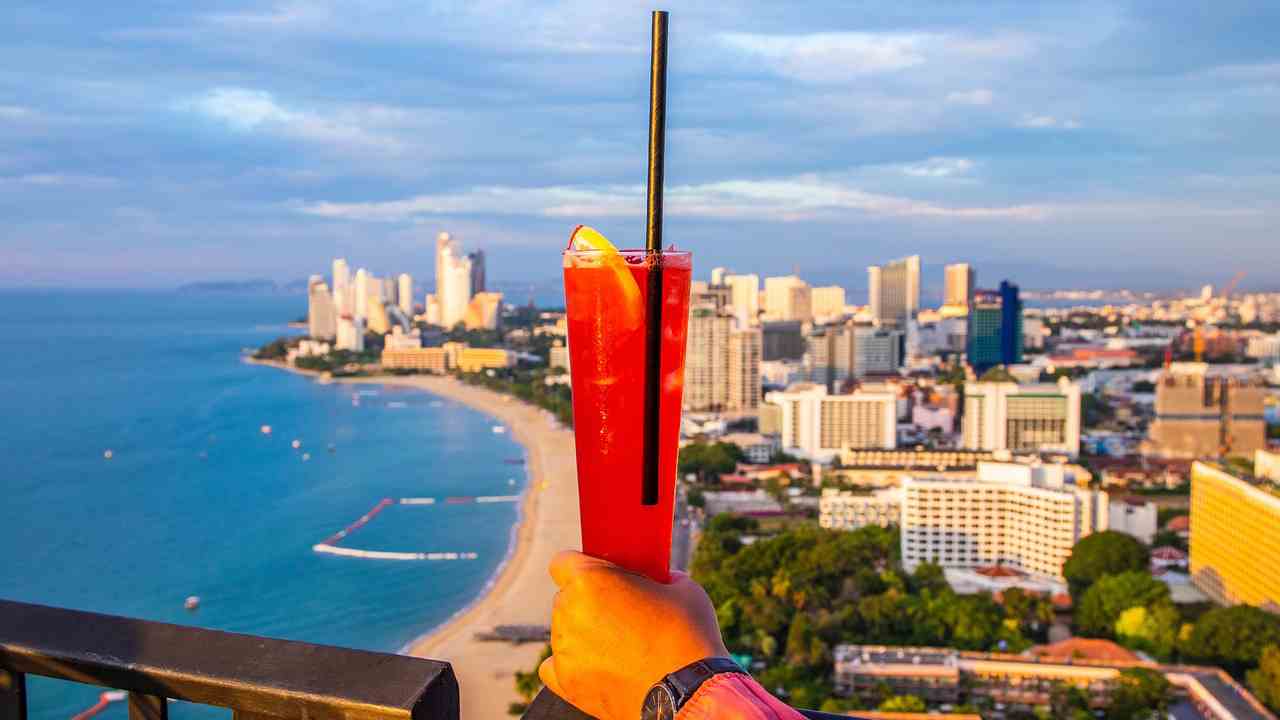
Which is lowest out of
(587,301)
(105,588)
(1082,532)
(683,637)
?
(105,588)

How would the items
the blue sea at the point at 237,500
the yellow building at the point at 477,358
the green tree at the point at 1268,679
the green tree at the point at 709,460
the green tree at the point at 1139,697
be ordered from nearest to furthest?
the green tree at the point at 1139,697, the green tree at the point at 1268,679, the blue sea at the point at 237,500, the green tree at the point at 709,460, the yellow building at the point at 477,358

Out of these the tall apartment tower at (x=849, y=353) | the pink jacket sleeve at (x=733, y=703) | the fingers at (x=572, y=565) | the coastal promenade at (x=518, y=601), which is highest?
the fingers at (x=572, y=565)

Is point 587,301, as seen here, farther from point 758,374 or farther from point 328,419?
point 328,419

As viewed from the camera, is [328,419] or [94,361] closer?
[328,419]

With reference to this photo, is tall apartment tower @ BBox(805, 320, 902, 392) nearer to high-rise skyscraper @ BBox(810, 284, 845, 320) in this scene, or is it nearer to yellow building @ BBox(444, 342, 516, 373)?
yellow building @ BBox(444, 342, 516, 373)

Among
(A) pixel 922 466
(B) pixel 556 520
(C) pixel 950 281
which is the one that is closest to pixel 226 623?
(B) pixel 556 520

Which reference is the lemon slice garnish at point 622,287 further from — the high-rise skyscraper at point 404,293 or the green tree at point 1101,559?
the high-rise skyscraper at point 404,293

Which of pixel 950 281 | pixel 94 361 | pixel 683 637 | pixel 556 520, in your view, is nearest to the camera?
pixel 683 637

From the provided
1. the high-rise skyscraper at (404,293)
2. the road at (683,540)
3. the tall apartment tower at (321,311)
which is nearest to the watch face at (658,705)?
the road at (683,540)
